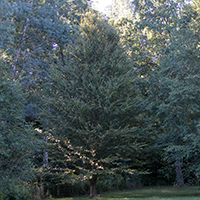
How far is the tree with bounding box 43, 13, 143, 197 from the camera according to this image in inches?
644

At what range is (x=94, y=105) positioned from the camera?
54.0ft

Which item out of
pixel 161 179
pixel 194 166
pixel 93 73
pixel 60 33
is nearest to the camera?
pixel 194 166

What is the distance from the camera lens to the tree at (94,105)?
1636 cm

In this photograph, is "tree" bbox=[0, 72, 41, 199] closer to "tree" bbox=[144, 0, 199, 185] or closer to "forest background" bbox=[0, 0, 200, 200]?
"forest background" bbox=[0, 0, 200, 200]

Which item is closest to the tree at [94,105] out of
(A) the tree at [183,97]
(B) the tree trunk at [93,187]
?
(B) the tree trunk at [93,187]

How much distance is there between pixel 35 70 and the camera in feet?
67.3

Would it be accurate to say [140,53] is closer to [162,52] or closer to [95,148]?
[162,52]

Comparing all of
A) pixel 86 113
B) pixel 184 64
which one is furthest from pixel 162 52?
pixel 86 113

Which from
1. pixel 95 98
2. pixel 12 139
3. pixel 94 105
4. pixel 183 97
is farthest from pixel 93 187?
pixel 12 139

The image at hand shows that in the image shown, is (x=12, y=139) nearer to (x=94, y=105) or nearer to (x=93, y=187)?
(x=94, y=105)

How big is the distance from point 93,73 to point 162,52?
8.24 m

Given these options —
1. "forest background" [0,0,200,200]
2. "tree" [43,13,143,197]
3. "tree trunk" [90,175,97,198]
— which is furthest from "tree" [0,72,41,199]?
"tree trunk" [90,175,97,198]

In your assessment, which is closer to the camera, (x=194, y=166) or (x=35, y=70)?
(x=194, y=166)

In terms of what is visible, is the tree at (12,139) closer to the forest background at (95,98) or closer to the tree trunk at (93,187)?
the forest background at (95,98)
